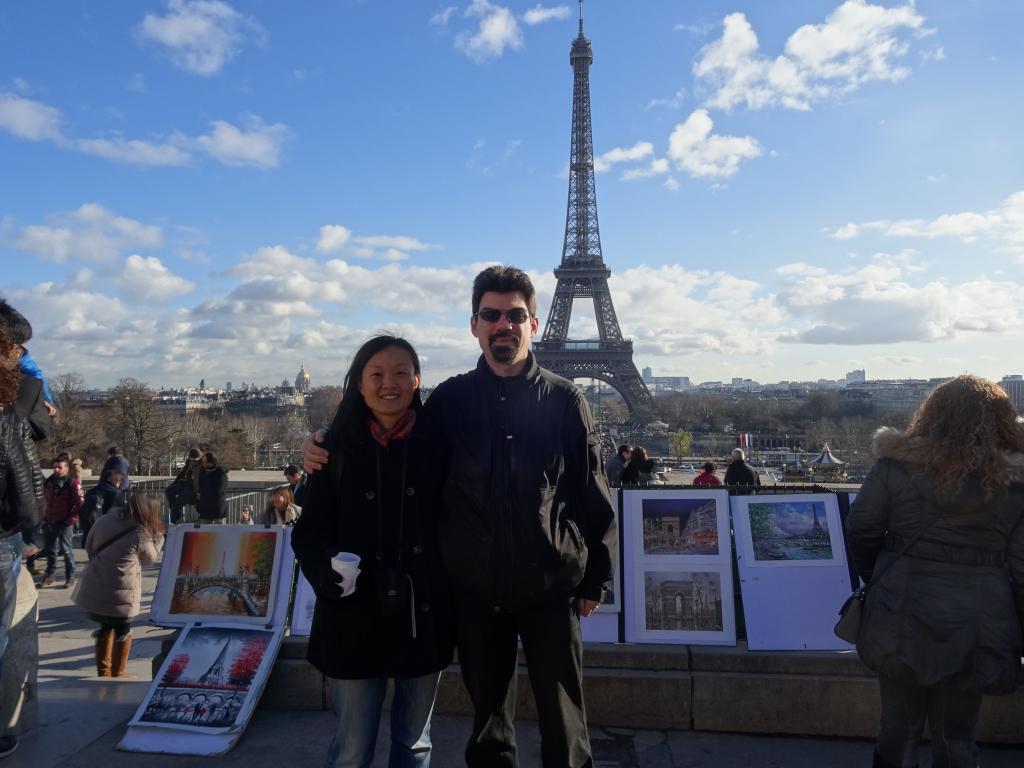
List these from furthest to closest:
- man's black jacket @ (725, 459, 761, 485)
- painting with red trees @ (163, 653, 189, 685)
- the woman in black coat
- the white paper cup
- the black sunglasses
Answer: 1. man's black jacket @ (725, 459, 761, 485)
2. painting with red trees @ (163, 653, 189, 685)
3. the black sunglasses
4. the woman in black coat
5. the white paper cup

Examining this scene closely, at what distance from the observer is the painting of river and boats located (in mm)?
4086

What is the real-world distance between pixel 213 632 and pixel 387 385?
2213 millimetres

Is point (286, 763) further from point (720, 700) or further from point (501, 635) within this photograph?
point (720, 700)

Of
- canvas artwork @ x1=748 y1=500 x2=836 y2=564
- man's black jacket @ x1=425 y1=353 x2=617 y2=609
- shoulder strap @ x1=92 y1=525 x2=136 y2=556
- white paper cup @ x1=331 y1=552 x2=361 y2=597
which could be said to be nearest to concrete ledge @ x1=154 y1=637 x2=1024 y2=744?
canvas artwork @ x1=748 y1=500 x2=836 y2=564

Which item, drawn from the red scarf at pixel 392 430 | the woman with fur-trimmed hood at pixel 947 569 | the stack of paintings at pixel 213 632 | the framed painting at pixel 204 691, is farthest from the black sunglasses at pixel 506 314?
the framed painting at pixel 204 691

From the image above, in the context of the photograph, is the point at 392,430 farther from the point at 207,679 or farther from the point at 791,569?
the point at 791,569

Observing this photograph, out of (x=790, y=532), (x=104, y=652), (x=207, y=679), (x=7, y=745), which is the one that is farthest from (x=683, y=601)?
(x=104, y=652)

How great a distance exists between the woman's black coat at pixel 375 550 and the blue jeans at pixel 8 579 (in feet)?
4.84

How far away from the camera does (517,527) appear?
256 centimetres

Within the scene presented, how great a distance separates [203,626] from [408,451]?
222cm

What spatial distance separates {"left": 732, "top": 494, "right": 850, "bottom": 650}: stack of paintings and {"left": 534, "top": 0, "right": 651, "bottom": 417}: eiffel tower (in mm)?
50427

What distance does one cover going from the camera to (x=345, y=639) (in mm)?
2508

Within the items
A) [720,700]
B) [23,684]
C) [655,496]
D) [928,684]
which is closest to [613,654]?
[720,700]

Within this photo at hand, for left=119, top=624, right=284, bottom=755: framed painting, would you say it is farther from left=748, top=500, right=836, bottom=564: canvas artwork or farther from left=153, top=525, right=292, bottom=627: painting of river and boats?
left=748, top=500, right=836, bottom=564: canvas artwork
